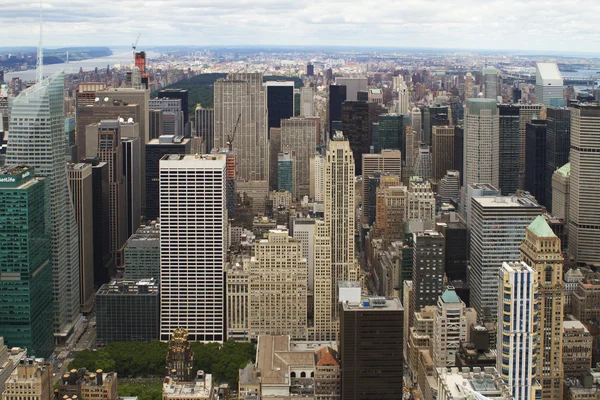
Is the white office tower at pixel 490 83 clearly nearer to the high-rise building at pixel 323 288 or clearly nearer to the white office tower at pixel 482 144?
the white office tower at pixel 482 144

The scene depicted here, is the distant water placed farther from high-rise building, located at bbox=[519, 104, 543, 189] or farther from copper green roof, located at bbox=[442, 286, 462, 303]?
high-rise building, located at bbox=[519, 104, 543, 189]

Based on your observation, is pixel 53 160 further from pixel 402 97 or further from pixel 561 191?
pixel 402 97

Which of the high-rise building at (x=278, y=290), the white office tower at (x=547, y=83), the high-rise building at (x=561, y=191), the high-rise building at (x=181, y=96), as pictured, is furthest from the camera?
the high-rise building at (x=181, y=96)

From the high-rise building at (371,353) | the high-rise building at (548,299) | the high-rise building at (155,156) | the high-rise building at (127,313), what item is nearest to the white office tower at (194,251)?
the high-rise building at (127,313)

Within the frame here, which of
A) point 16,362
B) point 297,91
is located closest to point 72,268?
point 16,362

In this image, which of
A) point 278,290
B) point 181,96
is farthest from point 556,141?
point 181,96

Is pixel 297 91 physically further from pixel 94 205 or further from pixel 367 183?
pixel 94 205

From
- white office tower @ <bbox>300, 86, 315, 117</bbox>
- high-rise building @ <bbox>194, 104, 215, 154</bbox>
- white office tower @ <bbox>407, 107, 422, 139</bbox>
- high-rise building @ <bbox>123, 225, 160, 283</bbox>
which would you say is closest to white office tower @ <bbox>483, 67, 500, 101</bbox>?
white office tower @ <bbox>407, 107, 422, 139</bbox>
